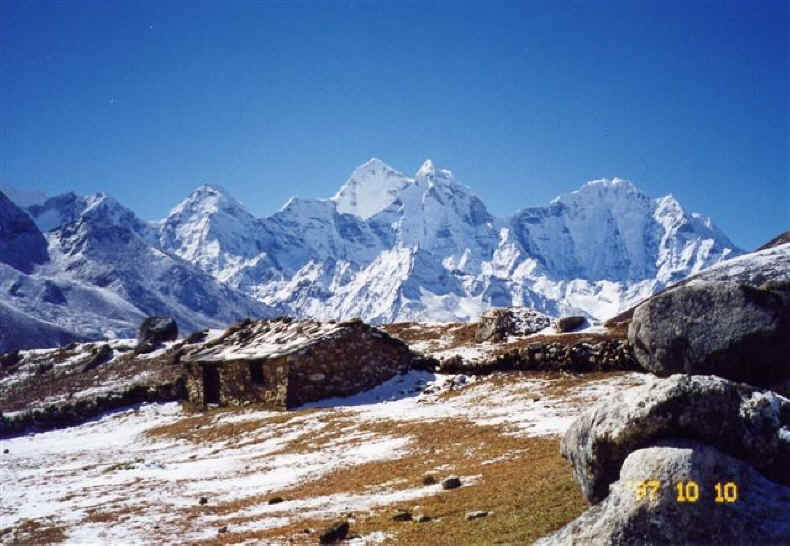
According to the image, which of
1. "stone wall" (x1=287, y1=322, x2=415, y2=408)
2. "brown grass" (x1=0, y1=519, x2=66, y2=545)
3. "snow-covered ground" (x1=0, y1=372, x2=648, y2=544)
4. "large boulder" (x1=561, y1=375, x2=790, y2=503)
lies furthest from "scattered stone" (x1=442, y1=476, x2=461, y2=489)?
"stone wall" (x1=287, y1=322, x2=415, y2=408)

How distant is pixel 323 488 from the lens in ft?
50.2

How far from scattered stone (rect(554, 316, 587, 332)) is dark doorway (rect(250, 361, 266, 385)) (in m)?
15.4

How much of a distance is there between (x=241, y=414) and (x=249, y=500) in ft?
52.6

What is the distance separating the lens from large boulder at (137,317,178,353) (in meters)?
52.4

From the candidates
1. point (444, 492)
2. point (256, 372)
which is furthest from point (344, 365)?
point (444, 492)

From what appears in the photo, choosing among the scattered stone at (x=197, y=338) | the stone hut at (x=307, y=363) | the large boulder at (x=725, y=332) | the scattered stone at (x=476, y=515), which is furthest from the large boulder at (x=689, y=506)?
the scattered stone at (x=197, y=338)

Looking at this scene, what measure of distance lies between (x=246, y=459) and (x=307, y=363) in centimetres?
896

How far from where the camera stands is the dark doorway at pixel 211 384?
35.6 metres

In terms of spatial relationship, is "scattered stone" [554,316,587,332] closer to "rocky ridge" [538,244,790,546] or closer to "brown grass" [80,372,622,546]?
"brown grass" [80,372,622,546]

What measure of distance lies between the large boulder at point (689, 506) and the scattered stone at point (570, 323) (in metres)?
25.0

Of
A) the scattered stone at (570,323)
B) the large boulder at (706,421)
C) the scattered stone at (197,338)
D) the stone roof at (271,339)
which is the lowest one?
the large boulder at (706,421)
